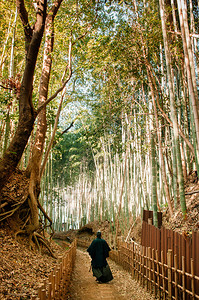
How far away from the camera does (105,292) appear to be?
396cm

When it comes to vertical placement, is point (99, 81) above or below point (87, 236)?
above

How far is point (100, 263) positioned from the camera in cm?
466

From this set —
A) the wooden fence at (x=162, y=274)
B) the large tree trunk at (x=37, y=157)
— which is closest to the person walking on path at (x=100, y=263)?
the wooden fence at (x=162, y=274)

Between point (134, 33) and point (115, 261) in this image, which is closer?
point (134, 33)

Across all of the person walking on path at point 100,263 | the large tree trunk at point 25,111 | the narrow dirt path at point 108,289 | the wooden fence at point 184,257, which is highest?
the large tree trunk at point 25,111

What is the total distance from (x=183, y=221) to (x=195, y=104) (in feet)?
6.70

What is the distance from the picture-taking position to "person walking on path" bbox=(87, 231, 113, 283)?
15.2 feet

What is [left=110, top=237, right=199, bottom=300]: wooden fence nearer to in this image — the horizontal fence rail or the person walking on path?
the horizontal fence rail

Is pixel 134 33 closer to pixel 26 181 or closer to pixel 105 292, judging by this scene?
pixel 26 181

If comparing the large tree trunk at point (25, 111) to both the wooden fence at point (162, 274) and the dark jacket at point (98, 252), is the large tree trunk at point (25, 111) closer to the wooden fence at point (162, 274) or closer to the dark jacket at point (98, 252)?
the wooden fence at point (162, 274)

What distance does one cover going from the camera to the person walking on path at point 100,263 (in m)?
4.62

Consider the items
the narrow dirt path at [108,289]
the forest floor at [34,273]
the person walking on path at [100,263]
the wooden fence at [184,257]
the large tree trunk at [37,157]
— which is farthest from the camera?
the large tree trunk at [37,157]

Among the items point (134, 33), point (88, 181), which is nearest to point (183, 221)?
point (134, 33)

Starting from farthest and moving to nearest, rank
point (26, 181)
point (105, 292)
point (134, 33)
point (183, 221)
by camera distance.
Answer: point (134, 33)
point (26, 181)
point (183, 221)
point (105, 292)
